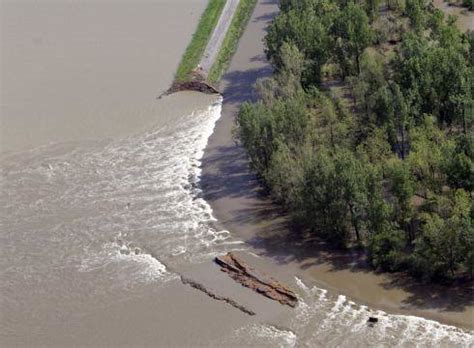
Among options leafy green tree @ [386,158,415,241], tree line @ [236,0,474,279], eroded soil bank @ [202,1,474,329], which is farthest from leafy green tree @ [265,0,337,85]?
leafy green tree @ [386,158,415,241]

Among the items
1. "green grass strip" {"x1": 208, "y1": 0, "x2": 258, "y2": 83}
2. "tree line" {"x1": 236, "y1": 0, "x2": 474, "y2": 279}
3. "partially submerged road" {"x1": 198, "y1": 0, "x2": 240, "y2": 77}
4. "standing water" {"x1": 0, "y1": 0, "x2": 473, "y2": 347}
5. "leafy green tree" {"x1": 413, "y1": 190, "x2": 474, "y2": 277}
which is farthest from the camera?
"partially submerged road" {"x1": 198, "y1": 0, "x2": 240, "y2": 77}

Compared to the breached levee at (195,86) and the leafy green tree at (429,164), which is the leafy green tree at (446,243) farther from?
the breached levee at (195,86)

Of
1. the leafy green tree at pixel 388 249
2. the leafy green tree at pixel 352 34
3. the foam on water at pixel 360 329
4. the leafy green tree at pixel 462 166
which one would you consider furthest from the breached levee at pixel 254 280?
the leafy green tree at pixel 352 34

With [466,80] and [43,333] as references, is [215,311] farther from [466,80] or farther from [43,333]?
[466,80]

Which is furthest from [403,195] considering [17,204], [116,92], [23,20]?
[23,20]

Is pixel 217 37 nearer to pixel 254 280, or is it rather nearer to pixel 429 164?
pixel 429 164

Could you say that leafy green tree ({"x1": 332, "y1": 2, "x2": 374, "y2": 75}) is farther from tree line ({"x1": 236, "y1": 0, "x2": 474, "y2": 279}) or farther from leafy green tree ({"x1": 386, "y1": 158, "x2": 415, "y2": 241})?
leafy green tree ({"x1": 386, "y1": 158, "x2": 415, "y2": 241})
